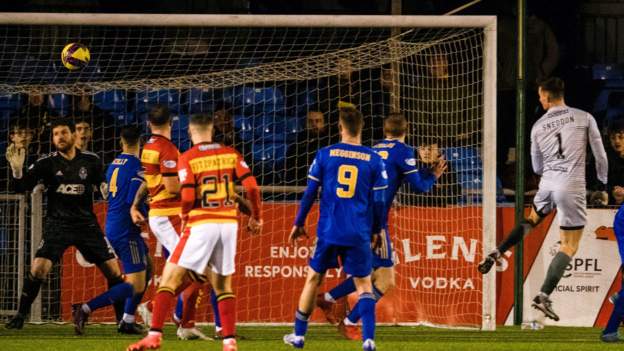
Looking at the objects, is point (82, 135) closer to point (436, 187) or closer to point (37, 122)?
point (37, 122)

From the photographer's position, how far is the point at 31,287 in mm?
12102

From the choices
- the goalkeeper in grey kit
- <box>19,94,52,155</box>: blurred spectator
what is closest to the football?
<box>19,94,52,155</box>: blurred spectator

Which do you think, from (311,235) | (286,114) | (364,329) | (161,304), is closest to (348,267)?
(364,329)

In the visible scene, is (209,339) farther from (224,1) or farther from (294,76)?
(224,1)

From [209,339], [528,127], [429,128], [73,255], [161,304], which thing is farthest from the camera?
[528,127]

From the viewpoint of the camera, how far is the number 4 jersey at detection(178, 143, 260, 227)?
9258mm

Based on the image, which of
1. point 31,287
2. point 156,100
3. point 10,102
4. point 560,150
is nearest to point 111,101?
point 156,100

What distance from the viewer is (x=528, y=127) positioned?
17750 millimetres

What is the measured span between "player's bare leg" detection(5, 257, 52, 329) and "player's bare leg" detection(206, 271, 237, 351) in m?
3.12

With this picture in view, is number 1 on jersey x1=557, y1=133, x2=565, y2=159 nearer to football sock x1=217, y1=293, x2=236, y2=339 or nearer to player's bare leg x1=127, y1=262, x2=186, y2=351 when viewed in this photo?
football sock x1=217, y1=293, x2=236, y2=339

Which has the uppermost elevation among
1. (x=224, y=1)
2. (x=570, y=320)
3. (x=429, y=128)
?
(x=224, y=1)

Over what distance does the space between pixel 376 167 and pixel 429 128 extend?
5.44 metres

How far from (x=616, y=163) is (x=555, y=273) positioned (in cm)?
487

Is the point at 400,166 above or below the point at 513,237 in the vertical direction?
above
